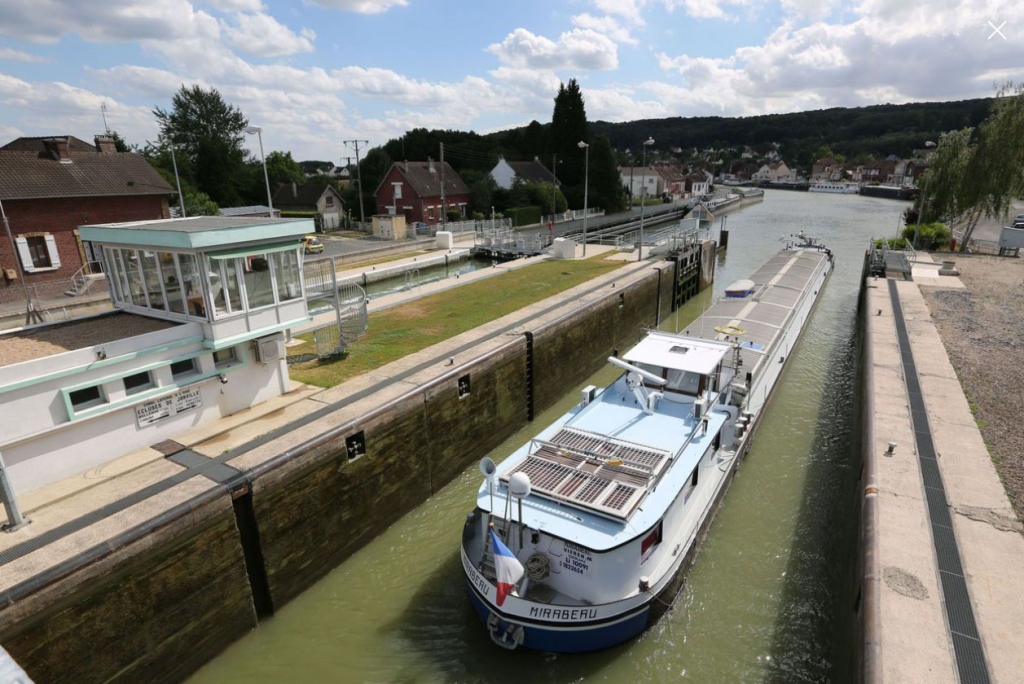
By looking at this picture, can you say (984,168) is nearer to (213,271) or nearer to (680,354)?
(680,354)

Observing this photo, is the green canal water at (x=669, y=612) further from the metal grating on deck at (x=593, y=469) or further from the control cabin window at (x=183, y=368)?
the control cabin window at (x=183, y=368)

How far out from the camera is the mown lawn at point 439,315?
15117 mm

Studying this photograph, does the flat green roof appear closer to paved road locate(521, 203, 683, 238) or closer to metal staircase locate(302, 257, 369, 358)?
metal staircase locate(302, 257, 369, 358)

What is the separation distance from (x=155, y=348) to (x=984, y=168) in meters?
45.4

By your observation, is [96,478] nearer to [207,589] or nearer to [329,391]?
[207,589]

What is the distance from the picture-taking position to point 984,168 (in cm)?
3466

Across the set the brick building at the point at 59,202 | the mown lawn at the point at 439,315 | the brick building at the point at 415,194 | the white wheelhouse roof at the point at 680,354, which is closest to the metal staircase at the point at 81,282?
the brick building at the point at 59,202

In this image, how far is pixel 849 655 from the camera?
25.9ft

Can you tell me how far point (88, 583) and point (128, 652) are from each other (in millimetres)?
1350

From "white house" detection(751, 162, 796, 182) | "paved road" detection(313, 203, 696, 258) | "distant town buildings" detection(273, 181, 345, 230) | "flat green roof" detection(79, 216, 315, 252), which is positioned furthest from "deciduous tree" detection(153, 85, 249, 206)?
"white house" detection(751, 162, 796, 182)

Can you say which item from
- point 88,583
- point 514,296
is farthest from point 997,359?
point 88,583

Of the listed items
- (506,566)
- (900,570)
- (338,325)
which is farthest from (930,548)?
(338,325)

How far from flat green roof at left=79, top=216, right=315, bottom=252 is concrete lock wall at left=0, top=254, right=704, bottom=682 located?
13.2 ft

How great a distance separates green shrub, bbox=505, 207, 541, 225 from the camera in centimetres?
5491
